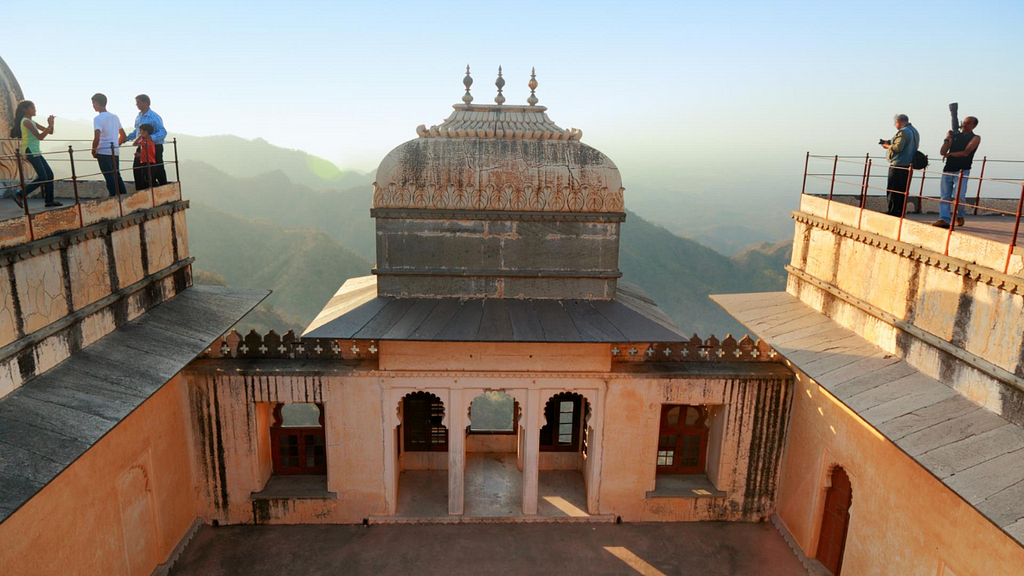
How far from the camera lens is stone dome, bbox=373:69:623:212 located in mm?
11188

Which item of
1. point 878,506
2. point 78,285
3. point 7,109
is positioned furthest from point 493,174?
point 7,109

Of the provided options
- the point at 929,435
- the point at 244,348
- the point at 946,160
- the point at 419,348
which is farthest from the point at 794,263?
the point at 244,348

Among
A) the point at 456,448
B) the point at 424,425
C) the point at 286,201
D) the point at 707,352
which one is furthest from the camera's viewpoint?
the point at 286,201

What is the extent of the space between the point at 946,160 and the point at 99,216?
1396 cm

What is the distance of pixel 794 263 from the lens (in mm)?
12773

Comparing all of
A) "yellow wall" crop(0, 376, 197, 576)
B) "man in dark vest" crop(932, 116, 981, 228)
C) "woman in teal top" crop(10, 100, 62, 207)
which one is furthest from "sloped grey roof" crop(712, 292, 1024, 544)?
"woman in teal top" crop(10, 100, 62, 207)

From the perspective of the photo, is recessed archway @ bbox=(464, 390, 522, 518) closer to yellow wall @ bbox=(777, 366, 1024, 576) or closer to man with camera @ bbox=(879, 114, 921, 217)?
yellow wall @ bbox=(777, 366, 1024, 576)

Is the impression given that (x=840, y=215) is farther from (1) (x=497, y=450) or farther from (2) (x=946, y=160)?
(1) (x=497, y=450)

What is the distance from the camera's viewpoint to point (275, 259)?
3110 inches

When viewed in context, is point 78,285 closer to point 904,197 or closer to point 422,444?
point 422,444

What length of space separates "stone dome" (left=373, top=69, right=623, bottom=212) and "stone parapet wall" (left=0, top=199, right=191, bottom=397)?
13.0 ft

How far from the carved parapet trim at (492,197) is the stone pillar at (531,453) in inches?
135

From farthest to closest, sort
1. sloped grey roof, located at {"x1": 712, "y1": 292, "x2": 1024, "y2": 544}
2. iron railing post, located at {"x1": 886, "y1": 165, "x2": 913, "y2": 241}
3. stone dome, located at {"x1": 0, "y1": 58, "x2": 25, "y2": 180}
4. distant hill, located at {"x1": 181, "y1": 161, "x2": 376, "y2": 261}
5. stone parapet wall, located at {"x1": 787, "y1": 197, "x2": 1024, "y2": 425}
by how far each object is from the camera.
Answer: distant hill, located at {"x1": 181, "y1": 161, "x2": 376, "y2": 261} → stone dome, located at {"x1": 0, "y1": 58, "x2": 25, "y2": 180} → iron railing post, located at {"x1": 886, "y1": 165, "x2": 913, "y2": 241} → stone parapet wall, located at {"x1": 787, "y1": 197, "x2": 1024, "y2": 425} → sloped grey roof, located at {"x1": 712, "y1": 292, "x2": 1024, "y2": 544}

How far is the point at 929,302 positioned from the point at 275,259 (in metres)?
78.9
